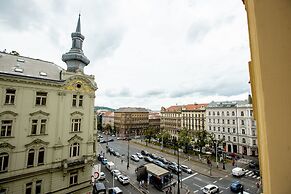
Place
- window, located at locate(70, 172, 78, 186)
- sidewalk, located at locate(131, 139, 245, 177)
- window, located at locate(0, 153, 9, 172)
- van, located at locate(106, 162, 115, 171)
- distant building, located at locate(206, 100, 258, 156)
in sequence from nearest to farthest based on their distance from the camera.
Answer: window, located at locate(0, 153, 9, 172)
window, located at locate(70, 172, 78, 186)
sidewalk, located at locate(131, 139, 245, 177)
van, located at locate(106, 162, 115, 171)
distant building, located at locate(206, 100, 258, 156)

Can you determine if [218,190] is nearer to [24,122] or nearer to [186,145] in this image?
[186,145]

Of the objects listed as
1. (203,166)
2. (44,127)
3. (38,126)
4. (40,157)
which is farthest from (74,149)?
(203,166)

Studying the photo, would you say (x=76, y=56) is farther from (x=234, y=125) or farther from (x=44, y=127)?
(x=234, y=125)

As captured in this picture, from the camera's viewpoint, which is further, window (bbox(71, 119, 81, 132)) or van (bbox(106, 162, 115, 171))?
van (bbox(106, 162, 115, 171))

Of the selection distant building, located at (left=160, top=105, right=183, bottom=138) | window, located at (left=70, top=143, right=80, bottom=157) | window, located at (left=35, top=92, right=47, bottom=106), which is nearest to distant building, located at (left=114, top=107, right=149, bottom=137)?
distant building, located at (left=160, top=105, right=183, bottom=138)

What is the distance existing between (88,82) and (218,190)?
2275 cm

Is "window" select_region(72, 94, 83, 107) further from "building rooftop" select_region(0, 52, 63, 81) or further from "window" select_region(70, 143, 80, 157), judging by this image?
"window" select_region(70, 143, 80, 157)

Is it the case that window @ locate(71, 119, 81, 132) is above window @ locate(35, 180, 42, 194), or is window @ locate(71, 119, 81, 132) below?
above

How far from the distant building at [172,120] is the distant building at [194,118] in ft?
8.78

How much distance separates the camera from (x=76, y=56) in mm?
21844

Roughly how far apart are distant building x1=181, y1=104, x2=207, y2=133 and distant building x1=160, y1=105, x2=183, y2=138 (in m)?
2.68

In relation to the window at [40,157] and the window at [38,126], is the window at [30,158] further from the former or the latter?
the window at [38,126]

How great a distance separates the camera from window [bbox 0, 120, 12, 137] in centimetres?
1388

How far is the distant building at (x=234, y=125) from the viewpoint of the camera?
40.4 m
